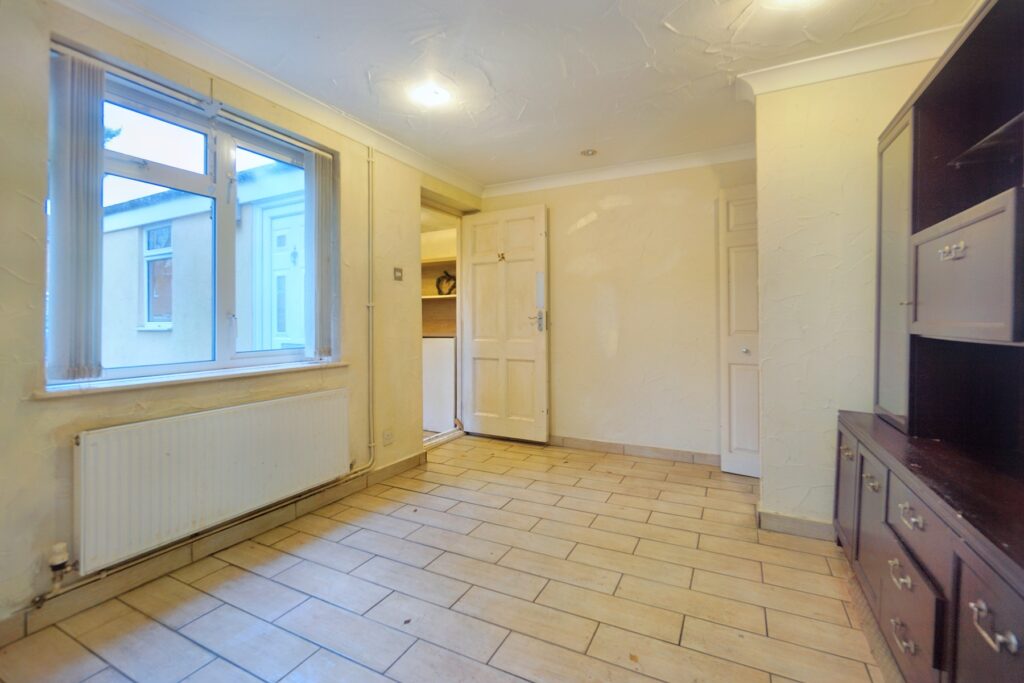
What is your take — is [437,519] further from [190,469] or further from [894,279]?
[894,279]

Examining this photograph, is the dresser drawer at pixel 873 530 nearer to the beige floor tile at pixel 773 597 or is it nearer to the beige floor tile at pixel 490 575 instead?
the beige floor tile at pixel 773 597

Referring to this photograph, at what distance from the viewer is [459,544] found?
2.36 metres

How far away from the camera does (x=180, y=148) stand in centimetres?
225

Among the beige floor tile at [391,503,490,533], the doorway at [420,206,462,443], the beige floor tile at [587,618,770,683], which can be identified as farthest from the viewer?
the doorway at [420,206,462,443]

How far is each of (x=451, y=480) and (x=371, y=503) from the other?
0.63 metres

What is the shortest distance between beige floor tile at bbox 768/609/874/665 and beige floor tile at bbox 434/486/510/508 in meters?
1.59

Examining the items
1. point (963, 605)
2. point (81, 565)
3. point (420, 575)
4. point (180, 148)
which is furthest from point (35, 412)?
point (963, 605)

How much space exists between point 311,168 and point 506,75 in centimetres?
136

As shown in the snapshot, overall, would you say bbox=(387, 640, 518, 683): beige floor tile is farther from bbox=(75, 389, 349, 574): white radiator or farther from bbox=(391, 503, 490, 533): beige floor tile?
bbox=(75, 389, 349, 574): white radiator

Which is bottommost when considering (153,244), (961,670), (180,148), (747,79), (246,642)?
(246,642)

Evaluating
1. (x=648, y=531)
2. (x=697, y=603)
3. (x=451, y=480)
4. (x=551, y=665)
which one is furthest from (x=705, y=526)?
(x=451, y=480)

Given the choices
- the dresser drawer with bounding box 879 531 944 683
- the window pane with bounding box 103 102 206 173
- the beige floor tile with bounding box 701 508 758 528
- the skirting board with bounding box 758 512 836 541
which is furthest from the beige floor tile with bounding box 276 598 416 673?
the window pane with bounding box 103 102 206 173

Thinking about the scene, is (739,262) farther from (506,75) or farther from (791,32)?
(506,75)

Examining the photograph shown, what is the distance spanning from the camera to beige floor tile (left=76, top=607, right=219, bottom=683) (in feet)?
4.90
